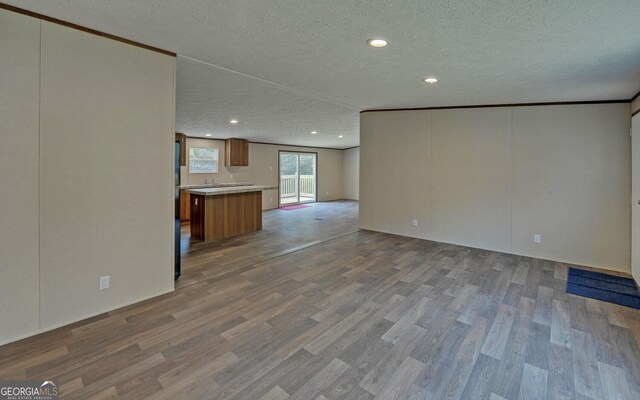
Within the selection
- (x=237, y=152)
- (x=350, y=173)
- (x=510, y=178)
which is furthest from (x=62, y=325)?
(x=350, y=173)

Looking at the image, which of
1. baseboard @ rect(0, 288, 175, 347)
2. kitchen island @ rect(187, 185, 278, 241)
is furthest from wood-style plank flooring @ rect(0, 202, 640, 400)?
kitchen island @ rect(187, 185, 278, 241)

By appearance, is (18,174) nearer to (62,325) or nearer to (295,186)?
(62,325)

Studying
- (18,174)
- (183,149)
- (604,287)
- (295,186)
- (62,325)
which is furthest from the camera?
(295,186)

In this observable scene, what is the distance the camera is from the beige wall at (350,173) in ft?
40.5

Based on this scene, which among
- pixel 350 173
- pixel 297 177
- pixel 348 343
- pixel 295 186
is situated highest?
pixel 350 173

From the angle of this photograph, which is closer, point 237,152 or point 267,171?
point 237,152

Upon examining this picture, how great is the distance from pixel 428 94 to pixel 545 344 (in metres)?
3.31

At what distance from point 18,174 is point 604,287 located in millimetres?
5652

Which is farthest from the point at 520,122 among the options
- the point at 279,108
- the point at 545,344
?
the point at 279,108

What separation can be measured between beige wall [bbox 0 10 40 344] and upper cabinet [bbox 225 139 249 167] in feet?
21.1

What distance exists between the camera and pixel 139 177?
2.83 meters

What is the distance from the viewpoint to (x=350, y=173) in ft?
41.5

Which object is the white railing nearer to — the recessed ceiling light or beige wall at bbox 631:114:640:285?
the recessed ceiling light

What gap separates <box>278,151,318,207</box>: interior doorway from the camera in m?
10.8
